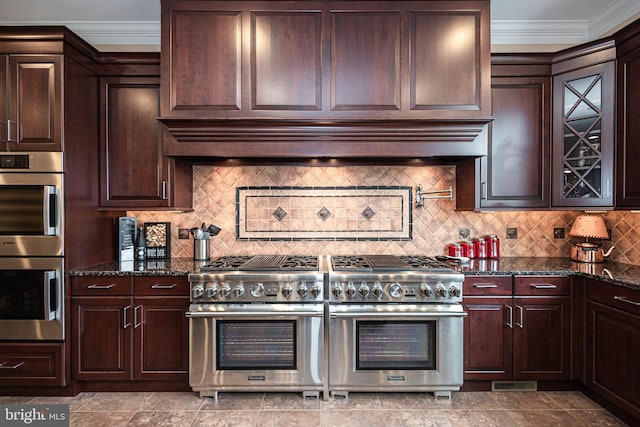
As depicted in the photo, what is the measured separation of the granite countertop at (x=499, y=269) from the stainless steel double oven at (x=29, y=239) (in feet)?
0.65

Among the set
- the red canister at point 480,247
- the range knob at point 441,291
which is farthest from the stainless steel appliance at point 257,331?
the red canister at point 480,247

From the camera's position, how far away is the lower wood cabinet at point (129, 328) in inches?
100

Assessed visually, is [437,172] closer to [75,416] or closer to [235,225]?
[235,225]

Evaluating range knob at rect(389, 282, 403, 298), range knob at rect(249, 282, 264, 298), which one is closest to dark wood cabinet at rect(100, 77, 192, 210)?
range knob at rect(249, 282, 264, 298)

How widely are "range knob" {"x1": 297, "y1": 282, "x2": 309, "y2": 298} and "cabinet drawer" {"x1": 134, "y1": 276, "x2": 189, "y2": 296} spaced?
2.60 feet

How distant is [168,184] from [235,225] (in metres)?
0.66

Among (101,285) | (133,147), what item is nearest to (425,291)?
(101,285)

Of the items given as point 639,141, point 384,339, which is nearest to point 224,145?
point 384,339

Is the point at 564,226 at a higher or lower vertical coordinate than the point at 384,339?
higher

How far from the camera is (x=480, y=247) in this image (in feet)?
10.2

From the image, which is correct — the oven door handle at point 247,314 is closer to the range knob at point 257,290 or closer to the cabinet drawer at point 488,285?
the range knob at point 257,290

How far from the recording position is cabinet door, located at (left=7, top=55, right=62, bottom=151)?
2.45m

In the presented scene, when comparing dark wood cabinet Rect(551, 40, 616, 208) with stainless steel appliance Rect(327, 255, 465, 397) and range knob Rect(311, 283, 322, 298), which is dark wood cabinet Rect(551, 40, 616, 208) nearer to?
stainless steel appliance Rect(327, 255, 465, 397)

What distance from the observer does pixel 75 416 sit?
234cm
